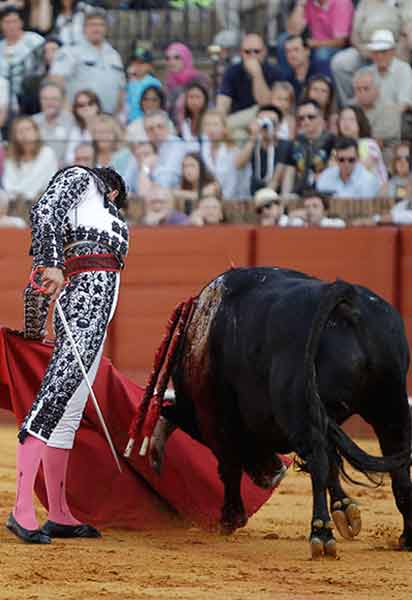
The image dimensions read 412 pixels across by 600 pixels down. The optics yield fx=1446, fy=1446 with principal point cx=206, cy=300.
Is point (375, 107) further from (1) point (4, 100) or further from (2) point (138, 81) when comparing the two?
(1) point (4, 100)

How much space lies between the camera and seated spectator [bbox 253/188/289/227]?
31.8 ft

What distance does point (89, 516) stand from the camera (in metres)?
5.68

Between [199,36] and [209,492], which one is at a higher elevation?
[199,36]

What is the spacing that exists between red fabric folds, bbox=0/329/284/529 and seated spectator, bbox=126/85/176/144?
5.19m

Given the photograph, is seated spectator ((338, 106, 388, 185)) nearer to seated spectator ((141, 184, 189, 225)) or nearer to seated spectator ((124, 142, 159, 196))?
seated spectator ((141, 184, 189, 225))

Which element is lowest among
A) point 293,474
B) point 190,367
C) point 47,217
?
point 293,474

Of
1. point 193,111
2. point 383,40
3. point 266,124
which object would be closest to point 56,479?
point 266,124

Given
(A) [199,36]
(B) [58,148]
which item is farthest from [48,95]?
(A) [199,36]

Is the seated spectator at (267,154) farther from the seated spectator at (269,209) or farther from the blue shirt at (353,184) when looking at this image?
the blue shirt at (353,184)

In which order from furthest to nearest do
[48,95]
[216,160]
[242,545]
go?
[48,95] < [216,160] < [242,545]

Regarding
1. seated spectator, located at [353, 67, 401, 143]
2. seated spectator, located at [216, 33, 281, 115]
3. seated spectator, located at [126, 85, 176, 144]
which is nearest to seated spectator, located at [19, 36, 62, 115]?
seated spectator, located at [126, 85, 176, 144]

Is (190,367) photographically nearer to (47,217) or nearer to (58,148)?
(47,217)

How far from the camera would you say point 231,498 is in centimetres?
553

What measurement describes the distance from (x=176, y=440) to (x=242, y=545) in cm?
80
